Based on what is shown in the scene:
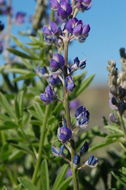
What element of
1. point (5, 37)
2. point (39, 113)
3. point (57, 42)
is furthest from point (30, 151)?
point (5, 37)

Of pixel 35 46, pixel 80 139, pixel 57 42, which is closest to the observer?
pixel 57 42

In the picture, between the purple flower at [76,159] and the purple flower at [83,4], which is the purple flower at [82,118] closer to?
the purple flower at [76,159]

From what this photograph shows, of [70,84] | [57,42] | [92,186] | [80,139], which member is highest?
[57,42]

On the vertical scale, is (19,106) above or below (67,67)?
below

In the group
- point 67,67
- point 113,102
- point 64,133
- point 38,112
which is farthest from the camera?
point 38,112

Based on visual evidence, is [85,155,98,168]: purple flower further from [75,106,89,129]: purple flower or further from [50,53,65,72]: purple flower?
[50,53,65,72]: purple flower

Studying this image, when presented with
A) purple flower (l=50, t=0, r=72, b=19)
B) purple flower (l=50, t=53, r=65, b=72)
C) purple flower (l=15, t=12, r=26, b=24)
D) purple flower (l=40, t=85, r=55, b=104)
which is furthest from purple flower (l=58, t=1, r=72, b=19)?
purple flower (l=15, t=12, r=26, b=24)

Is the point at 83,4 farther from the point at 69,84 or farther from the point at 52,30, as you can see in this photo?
the point at 69,84

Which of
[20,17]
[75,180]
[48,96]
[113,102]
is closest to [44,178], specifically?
[75,180]

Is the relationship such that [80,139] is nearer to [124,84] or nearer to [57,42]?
[124,84]

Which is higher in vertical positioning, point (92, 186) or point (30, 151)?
point (30, 151)

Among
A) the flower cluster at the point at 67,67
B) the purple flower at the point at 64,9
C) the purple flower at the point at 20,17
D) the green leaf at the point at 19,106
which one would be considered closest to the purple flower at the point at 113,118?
the flower cluster at the point at 67,67
